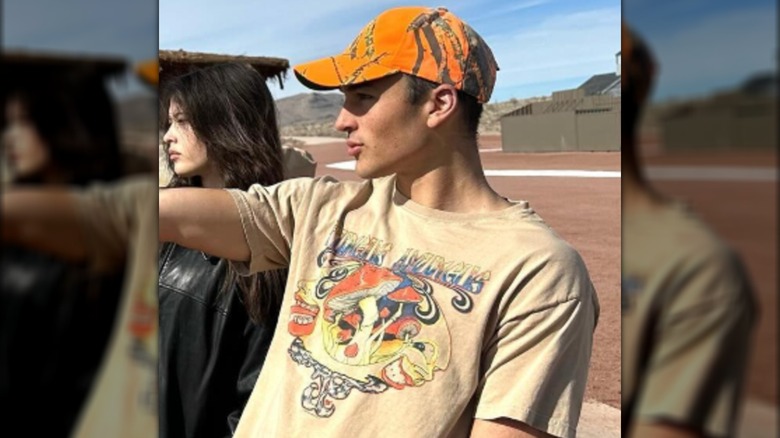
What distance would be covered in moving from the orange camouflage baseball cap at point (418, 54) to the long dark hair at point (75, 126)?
1.19m

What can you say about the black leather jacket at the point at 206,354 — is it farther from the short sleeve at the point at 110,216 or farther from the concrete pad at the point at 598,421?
the concrete pad at the point at 598,421

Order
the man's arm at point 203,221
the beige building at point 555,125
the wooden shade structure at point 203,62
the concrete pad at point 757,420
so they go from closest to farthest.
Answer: the concrete pad at point 757,420 → the man's arm at point 203,221 → the wooden shade structure at point 203,62 → the beige building at point 555,125

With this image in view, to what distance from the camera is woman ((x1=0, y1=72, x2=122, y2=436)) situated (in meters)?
0.18

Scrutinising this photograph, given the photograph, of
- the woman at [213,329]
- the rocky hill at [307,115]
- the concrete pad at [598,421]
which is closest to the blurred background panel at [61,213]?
the woman at [213,329]

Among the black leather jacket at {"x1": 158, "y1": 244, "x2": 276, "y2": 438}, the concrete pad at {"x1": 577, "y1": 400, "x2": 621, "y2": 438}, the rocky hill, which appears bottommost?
the concrete pad at {"x1": 577, "y1": 400, "x2": 621, "y2": 438}

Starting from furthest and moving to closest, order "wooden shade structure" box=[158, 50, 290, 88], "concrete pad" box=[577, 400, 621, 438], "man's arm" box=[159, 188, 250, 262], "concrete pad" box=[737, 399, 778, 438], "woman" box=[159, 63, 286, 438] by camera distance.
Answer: "wooden shade structure" box=[158, 50, 290, 88]
"concrete pad" box=[577, 400, 621, 438]
"woman" box=[159, 63, 286, 438]
"man's arm" box=[159, 188, 250, 262]
"concrete pad" box=[737, 399, 778, 438]

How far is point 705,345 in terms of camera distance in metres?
0.19

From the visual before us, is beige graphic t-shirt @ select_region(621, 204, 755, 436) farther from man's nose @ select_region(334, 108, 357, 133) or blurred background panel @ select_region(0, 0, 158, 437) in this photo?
man's nose @ select_region(334, 108, 357, 133)

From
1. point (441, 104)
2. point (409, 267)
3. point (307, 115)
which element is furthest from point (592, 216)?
point (307, 115)

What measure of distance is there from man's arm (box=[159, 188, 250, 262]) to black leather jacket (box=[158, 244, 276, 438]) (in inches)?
13.9

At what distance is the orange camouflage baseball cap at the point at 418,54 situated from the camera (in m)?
1.39

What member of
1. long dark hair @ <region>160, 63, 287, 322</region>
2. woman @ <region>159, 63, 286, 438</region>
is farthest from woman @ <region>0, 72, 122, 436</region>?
long dark hair @ <region>160, 63, 287, 322</region>

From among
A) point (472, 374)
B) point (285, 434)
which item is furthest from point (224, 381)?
point (472, 374)

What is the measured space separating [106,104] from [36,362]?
62mm
